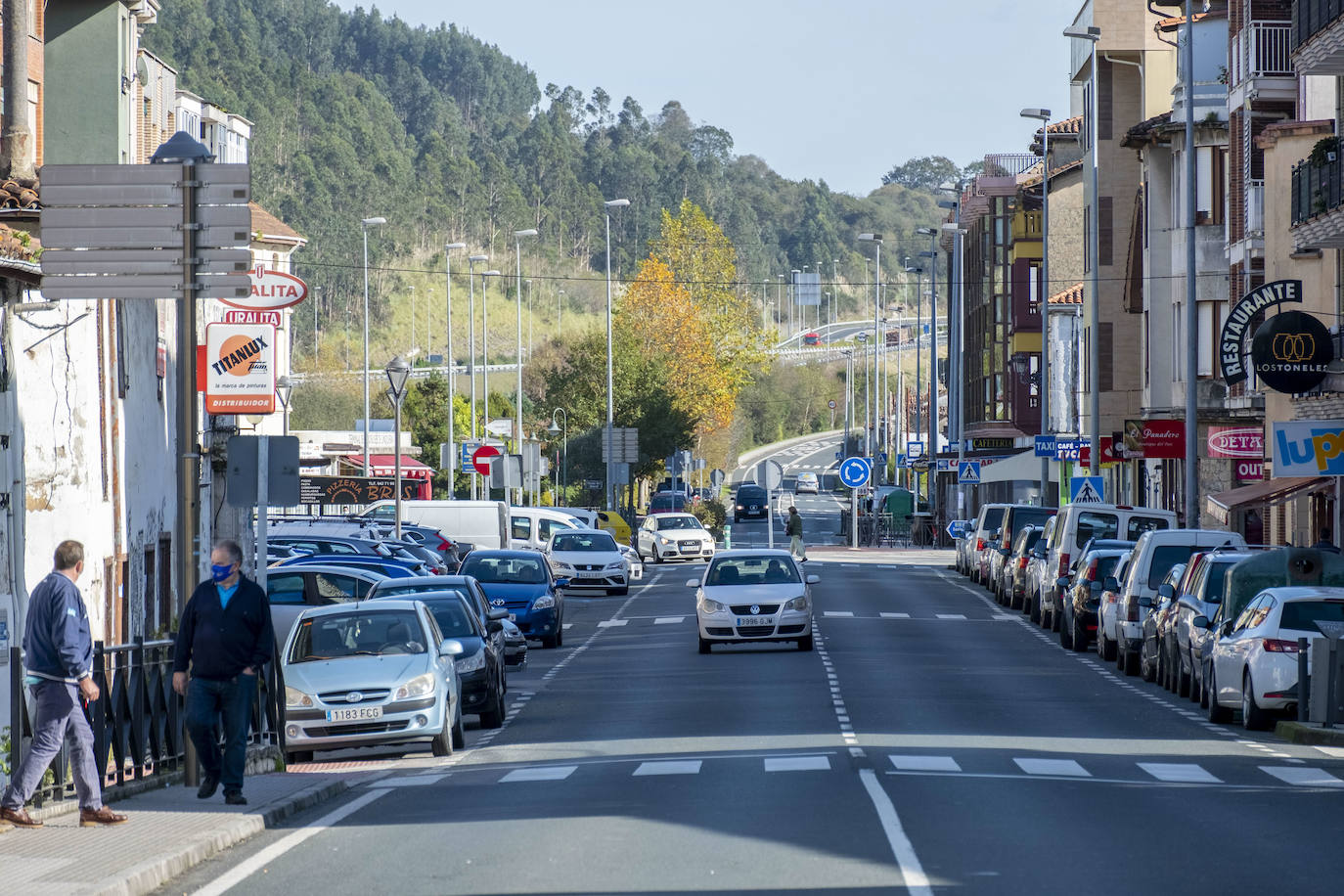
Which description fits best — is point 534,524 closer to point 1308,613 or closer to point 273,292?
point 273,292

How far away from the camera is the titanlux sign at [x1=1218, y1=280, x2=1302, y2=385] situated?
3850cm

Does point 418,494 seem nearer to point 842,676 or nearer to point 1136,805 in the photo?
point 842,676

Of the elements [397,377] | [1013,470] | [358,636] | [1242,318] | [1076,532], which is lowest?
[358,636]

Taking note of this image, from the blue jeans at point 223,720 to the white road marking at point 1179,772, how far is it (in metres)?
6.95

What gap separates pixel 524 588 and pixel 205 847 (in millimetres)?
22222

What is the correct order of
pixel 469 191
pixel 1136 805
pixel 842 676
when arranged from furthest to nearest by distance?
pixel 469 191, pixel 842 676, pixel 1136 805

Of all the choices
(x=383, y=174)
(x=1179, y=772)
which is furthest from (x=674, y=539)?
(x=383, y=174)

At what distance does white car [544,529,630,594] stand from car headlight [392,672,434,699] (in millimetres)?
29053

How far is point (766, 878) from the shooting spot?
36.6 feet

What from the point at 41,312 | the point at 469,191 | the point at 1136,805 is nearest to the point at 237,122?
the point at 41,312

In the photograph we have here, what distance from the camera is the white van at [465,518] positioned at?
165 feet

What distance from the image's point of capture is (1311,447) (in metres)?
32.2

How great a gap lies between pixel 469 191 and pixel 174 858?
160 meters

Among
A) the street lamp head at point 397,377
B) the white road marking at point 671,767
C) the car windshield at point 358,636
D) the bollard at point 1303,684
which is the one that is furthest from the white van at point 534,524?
the white road marking at point 671,767
